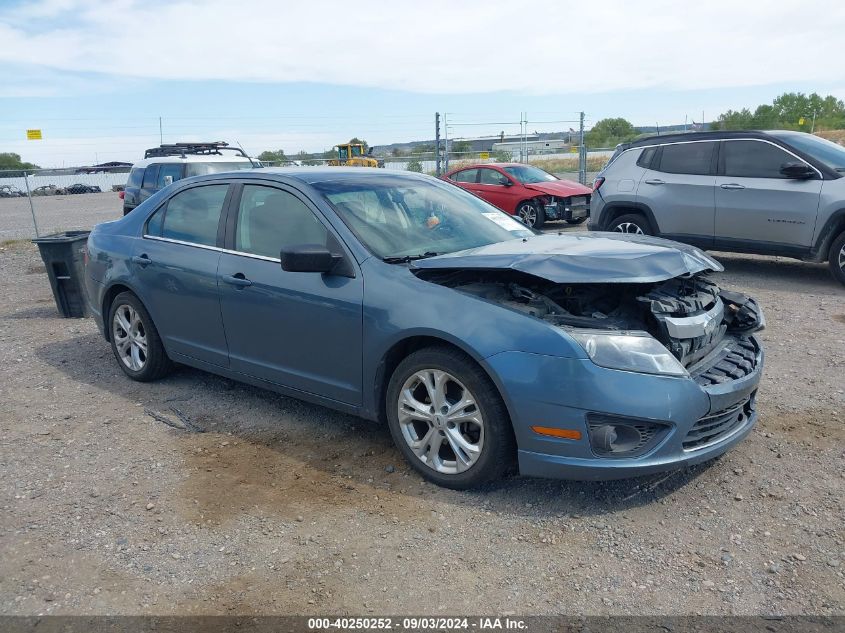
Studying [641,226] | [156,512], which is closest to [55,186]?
[641,226]

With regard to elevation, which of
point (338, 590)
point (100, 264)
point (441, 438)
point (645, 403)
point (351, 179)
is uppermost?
point (351, 179)

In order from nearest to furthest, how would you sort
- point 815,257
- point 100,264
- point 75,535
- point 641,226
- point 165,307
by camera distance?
point 75,535 < point 165,307 < point 100,264 < point 815,257 < point 641,226

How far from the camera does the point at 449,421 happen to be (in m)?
3.63

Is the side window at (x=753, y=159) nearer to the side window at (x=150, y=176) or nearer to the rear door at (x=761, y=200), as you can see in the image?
the rear door at (x=761, y=200)

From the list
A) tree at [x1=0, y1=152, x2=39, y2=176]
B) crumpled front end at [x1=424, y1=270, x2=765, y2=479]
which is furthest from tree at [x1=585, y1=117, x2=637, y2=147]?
tree at [x1=0, y1=152, x2=39, y2=176]

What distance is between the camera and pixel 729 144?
912 cm

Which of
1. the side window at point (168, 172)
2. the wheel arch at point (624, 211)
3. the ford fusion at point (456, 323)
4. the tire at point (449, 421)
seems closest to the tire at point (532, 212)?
the wheel arch at point (624, 211)

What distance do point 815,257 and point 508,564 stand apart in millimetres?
7027

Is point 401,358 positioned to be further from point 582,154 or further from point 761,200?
point 582,154

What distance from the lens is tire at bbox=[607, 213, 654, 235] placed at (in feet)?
32.0

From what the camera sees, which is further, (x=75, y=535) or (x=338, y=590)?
(x=75, y=535)

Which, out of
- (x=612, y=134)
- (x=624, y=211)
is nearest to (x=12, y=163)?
(x=612, y=134)

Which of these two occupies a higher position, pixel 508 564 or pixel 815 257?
pixel 815 257

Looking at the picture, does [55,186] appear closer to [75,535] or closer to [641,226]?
[641,226]
